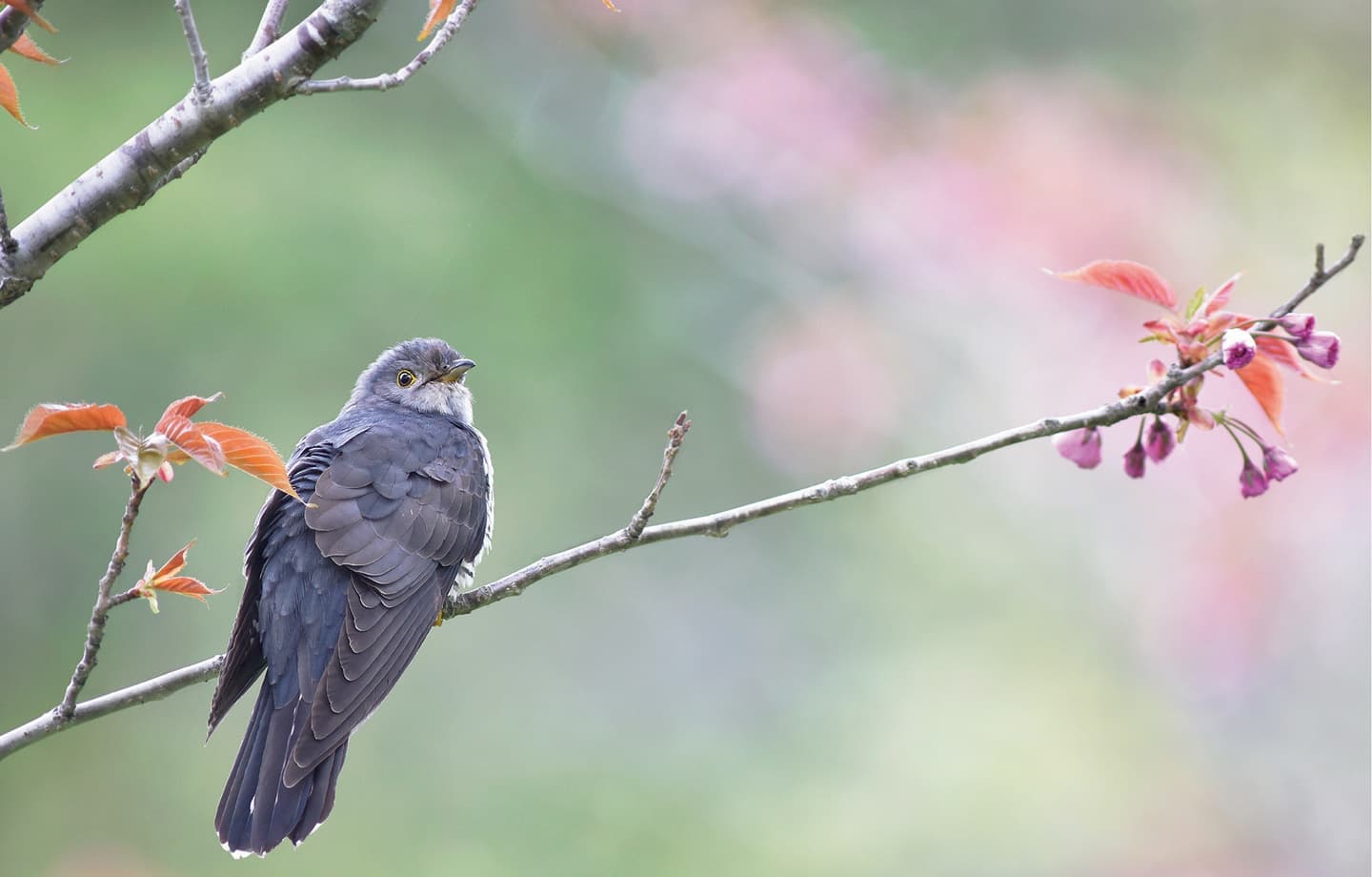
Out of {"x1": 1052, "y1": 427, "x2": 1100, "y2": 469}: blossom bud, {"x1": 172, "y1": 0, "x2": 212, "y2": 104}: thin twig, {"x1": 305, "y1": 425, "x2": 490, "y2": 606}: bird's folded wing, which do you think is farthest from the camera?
{"x1": 305, "y1": 425, "x2": 490, "y2": 606}: bird's folded wing

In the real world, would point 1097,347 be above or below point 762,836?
above

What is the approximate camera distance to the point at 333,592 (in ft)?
11.4

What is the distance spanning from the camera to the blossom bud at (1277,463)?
2.63 metres

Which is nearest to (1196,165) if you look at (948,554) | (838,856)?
(948,554)

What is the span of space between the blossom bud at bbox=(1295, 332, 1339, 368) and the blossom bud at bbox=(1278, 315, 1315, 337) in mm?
12

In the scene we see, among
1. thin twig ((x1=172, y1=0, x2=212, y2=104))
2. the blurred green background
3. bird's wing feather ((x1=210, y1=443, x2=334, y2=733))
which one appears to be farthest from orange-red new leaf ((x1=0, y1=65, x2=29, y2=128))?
the blurred green background

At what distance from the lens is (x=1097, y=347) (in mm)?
6316

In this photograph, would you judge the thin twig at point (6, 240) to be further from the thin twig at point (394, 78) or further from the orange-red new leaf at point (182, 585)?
the orange-red new leaf at point (182, 585)

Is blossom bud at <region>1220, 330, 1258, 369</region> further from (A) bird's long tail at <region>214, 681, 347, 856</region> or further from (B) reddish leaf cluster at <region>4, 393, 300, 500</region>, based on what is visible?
(A) bird's long tail at <region>214, 681, 347, 856</region>

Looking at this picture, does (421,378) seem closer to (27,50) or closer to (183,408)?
(183,408)

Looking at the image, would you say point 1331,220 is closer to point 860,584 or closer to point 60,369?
point 860,584

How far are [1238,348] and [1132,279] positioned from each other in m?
0.31

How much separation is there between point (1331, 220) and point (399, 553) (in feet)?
18.7

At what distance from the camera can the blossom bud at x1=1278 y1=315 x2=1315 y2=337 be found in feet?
7.90
